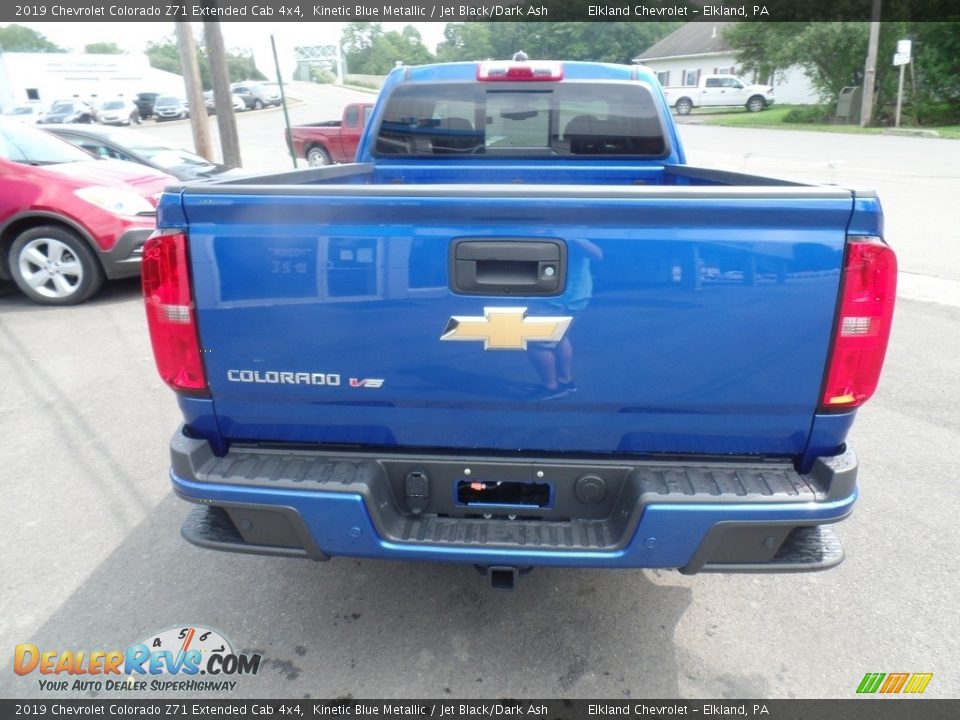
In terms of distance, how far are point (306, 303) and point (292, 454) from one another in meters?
0.54

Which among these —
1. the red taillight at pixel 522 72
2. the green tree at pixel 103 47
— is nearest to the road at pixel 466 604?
the red taillight at pixel 522 72

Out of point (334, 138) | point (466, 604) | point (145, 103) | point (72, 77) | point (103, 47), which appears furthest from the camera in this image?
point (103, 47)

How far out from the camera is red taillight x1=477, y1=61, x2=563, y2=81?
4039mm

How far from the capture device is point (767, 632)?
2.65m

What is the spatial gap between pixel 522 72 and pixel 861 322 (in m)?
2.76

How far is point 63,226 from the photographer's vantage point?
262 inches

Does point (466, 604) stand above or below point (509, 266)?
below

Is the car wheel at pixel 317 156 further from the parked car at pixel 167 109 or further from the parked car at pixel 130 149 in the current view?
the parked car at pixel 167 109

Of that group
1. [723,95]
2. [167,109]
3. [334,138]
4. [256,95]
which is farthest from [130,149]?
[256,95]

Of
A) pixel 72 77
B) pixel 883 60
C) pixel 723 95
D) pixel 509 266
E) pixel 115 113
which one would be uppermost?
pixel 72 77

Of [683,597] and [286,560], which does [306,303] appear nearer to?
[286,560]

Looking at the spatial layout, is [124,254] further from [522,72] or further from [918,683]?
[918,683]

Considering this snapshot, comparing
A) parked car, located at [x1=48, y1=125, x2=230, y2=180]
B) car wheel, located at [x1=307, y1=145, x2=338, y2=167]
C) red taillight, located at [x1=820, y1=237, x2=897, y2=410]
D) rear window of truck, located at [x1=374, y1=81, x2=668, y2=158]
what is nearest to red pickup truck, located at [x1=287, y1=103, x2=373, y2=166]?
car wheel, located at [x1=307, y1=145, x2=338, y2=167]

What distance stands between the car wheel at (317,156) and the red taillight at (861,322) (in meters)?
17.3
